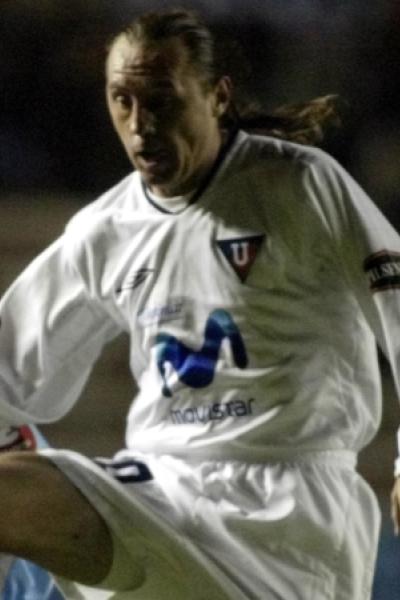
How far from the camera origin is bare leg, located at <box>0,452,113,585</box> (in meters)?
1.52

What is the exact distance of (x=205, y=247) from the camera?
1613 millimetres

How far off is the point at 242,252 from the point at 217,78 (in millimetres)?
193

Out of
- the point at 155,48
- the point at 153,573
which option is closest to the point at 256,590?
the point at 153,573

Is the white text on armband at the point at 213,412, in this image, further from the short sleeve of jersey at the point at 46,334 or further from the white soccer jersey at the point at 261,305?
the short sleeve of jersey at the point at 46,334

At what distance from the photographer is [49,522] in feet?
5.01

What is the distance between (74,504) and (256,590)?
7.2 inches

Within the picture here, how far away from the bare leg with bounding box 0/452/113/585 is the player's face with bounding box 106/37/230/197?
0.98 feet

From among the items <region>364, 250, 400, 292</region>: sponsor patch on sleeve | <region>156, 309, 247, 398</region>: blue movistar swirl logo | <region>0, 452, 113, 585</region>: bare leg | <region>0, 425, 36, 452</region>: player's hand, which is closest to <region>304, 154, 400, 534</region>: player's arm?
<region>364, 250, 400, 292</region>: sponsor patch on sleeve

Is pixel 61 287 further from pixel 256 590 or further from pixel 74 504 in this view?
pixel 256 590

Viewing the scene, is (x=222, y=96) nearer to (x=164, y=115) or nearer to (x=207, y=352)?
(x=164, y=115)

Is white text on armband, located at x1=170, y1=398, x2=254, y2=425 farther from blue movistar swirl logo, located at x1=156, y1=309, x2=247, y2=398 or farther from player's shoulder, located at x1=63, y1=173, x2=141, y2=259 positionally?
player's shoulder, located at x1=63, y1=173, x2=141, y2=259

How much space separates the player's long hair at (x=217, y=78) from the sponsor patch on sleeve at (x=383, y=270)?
22cm

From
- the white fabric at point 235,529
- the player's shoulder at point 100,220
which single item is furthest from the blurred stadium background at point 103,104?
the white fabric at point 235,529

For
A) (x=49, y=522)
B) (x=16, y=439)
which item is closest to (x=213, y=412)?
(x=49, y=522)
